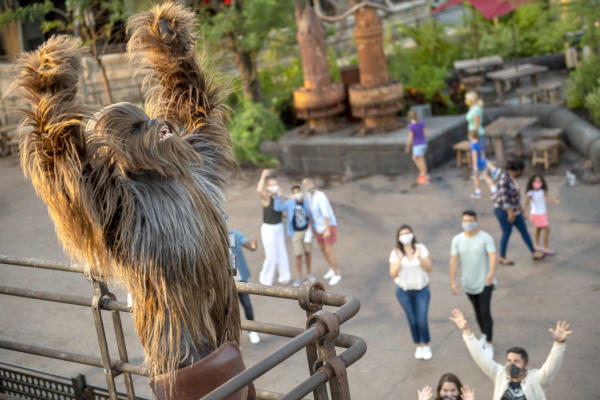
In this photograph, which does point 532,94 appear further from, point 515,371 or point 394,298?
point 515,371

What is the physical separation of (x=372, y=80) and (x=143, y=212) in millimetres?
13090

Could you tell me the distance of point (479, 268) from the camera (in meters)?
7.73

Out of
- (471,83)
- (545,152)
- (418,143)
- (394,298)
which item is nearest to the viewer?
(394,298)

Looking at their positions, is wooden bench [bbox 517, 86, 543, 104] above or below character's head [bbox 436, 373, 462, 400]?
above

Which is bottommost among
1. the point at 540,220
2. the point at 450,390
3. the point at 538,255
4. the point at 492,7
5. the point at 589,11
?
the point at 538,255

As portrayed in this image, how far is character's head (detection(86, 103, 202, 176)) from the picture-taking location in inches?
104

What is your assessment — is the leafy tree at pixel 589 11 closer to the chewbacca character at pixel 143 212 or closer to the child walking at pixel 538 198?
the child walking at pixel 538 198

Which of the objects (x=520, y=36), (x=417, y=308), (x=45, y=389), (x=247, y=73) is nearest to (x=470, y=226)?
(x=417, y=308)

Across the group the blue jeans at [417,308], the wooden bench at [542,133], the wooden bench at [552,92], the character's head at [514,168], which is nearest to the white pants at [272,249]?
the blue jeans at [417,308]

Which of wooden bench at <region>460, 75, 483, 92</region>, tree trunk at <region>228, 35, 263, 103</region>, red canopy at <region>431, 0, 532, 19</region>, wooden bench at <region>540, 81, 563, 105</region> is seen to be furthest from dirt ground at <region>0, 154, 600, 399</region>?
wooden bench at <region>460, 75, 483, 92</region>

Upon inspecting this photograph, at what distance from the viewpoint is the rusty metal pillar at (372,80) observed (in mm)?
15102

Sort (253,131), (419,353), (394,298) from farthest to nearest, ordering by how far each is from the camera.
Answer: (253,131) < (394,298) < (419,353)

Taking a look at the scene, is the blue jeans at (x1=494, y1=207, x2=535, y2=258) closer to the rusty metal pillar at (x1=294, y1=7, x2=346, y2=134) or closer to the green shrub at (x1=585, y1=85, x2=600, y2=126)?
the green shrub at (x1=585, y1=85, x2=600, y2=126)

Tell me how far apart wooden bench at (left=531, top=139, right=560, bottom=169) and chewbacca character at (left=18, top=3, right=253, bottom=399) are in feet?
38.4
